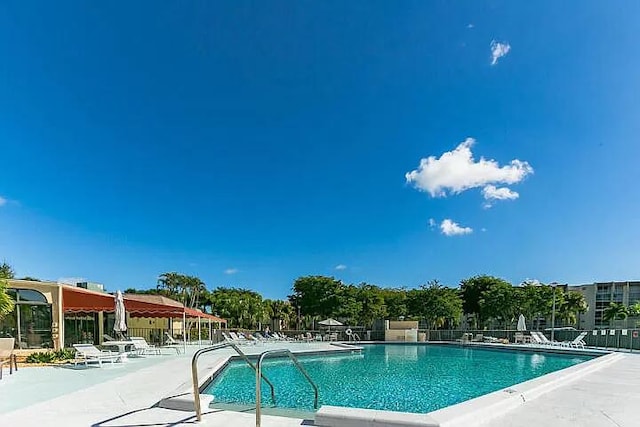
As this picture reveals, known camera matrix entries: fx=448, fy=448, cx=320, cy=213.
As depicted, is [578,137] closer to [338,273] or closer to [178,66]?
Answer: [178,66]

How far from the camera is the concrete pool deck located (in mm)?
5363

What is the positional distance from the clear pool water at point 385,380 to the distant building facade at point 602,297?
5113 cm

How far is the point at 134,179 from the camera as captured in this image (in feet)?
78.7

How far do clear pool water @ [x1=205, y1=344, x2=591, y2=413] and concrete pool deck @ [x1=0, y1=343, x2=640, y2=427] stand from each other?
6.09 ft

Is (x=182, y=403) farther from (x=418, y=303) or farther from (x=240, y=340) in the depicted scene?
(x=418, y=303)

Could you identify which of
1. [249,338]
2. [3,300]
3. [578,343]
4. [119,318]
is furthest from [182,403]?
[578,343]

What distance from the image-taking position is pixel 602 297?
204ft

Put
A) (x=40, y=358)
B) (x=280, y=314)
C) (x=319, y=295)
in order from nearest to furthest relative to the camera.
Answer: (x=40, y=358)
(x=319, y=295)
(x=280, y=314)

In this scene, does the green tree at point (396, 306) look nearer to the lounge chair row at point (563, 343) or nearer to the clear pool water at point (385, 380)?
the lounge chair row at point (563, 343)

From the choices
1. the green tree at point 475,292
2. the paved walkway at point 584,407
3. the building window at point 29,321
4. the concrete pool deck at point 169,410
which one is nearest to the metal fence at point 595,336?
the green tree at point 475,292

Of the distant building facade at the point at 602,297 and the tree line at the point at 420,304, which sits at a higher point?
the tree line at the point at 420,304

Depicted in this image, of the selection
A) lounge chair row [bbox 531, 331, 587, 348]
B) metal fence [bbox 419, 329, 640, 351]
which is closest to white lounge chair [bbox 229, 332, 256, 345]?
metal fence [bbox 419, 329, 640, 351]

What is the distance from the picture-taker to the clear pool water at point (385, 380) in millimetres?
8923

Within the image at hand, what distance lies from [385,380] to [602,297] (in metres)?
63.1
